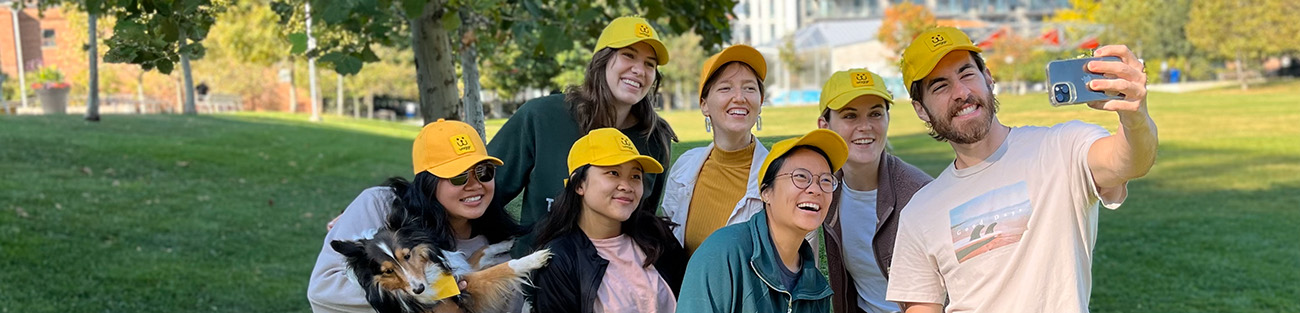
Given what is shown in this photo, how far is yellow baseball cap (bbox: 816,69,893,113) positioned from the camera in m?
3.70

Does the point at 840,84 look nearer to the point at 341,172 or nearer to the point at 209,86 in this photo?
the point at 341,172

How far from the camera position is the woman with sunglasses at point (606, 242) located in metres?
3.41

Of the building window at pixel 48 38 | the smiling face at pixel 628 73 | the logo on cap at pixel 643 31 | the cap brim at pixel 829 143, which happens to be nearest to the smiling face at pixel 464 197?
the smiling face at pixel 628 73

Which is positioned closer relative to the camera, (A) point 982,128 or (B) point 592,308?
(A) point 982,128

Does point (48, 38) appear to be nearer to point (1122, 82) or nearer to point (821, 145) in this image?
point (821, 145)

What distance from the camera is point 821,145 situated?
3.16 meters

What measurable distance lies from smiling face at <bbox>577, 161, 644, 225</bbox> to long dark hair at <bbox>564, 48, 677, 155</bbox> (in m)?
0.62

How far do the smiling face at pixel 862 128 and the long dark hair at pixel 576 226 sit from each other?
75 cm

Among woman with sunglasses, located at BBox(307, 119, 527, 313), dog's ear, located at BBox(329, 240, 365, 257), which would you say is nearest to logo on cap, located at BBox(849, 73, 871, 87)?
woman with sunglasses, located at BBox(307, 119, 527, 313)

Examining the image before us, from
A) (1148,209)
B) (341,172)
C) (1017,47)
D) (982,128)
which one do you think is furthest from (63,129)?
(1017,47)

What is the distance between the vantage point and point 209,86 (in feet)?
143

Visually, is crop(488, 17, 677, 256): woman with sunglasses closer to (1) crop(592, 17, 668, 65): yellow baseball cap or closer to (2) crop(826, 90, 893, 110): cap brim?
(1) crop(592, 17, 668, 65): yellow baseball cap

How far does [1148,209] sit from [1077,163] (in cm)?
1354

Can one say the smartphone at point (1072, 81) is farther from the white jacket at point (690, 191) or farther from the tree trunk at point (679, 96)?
the tree trunk at point (679, 96)
